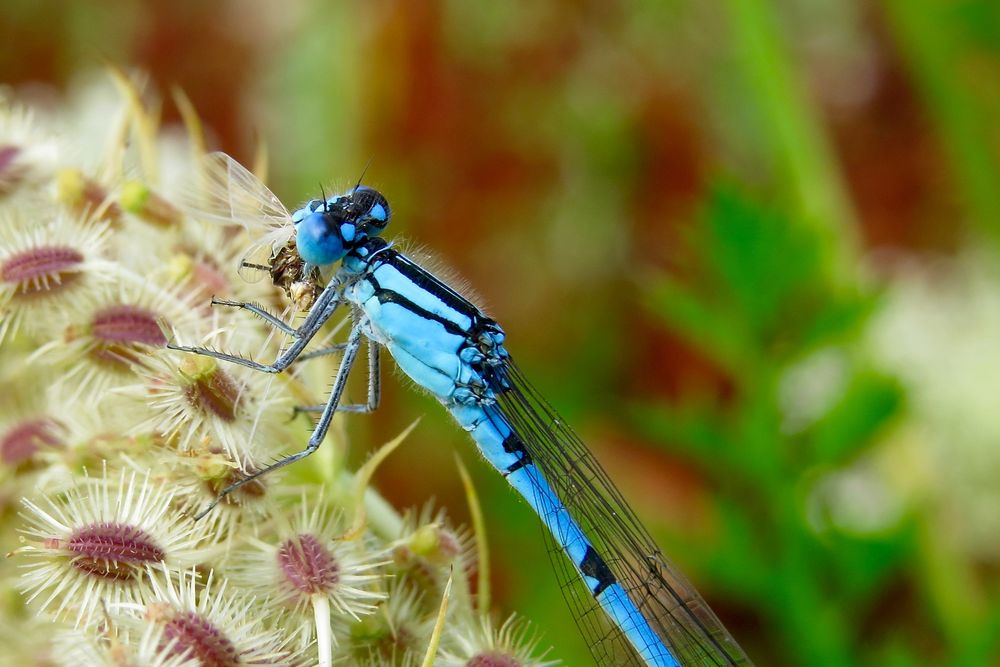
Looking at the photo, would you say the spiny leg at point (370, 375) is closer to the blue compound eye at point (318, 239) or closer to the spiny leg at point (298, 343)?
the spiny leg at point (298, 343)

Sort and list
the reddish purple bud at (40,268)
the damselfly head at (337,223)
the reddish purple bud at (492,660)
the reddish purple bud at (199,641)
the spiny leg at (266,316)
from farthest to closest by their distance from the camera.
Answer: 1. the damselfly head at (337,223)
2. the spiny leg at (266,316)
3. the reddish purple bud at (40,268)
4. the reddish purple bud at (492,660)
5. the reddish purple bud at (199,641)

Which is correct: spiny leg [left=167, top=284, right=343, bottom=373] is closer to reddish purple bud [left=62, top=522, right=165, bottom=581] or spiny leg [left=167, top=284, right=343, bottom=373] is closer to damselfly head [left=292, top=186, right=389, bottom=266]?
damselfly head [left=292, top=186, right=389, bottom=266]

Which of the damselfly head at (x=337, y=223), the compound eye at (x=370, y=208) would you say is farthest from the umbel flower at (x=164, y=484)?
the compound eye at (x=370, y=208)

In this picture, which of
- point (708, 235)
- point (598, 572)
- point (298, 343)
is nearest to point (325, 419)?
point (298, 343)

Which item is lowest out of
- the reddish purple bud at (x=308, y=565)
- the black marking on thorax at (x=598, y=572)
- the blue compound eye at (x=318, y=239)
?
the reddish purple bud at (x=308, y=565)

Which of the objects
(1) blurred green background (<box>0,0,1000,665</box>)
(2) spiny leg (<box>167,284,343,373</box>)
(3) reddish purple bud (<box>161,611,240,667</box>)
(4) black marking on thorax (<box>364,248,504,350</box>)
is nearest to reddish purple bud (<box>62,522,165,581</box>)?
(3) reddish purple bud (<box>161,611,240,667</box>)

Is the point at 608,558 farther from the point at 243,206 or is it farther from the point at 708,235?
the point at 243,206
